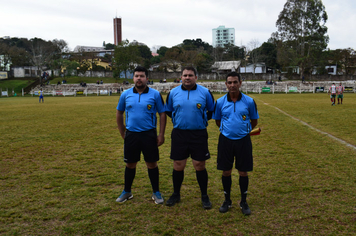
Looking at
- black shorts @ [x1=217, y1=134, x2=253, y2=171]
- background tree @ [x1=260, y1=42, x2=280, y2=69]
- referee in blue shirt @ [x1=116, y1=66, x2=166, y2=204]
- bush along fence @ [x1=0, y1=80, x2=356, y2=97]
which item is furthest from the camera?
background tree @ [x1=260, y1=42, x2=280, y2=69]

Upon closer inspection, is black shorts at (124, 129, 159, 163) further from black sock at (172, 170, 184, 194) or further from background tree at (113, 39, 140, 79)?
background tree at (113, 39, 140, 79)

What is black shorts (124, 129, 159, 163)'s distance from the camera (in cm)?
446

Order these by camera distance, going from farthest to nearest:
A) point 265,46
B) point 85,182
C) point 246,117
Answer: point 265,46 < point 85,182 < point 246,117

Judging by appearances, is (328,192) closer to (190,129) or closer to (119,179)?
(190,129)

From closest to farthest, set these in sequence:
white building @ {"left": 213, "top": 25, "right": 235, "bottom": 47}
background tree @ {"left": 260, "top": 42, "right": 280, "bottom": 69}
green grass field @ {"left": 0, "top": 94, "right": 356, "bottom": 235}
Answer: green grass field @ {"left": 0, "top": 94, "right": 356, "bottom": 235}
background tree @ {"left": 260, "top": 42, "right": 280, "bottom": 69}
white building @ {"left": 213, "top": 25, "right": 235, "bottom": 47}

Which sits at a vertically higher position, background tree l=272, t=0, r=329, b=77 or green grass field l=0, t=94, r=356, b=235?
background tree l=272, t=0, r=329, b=77

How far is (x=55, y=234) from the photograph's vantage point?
357cm

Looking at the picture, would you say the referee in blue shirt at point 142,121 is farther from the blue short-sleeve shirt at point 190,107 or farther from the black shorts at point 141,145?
the blue short-sleeve shirt at point 190,107

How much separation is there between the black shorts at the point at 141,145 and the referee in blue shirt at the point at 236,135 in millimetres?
1110

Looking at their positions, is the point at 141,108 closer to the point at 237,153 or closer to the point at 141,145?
the point at 141,145

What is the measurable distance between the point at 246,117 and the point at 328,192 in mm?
2199

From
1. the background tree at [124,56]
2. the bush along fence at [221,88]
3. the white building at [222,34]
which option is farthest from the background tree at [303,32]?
the white building at [222,34]

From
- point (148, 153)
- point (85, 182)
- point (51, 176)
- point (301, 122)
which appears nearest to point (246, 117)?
point (148, 153)

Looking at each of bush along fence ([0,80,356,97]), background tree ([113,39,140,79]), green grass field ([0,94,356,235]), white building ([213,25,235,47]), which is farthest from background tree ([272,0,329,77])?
white building ([213,25,235,47])
